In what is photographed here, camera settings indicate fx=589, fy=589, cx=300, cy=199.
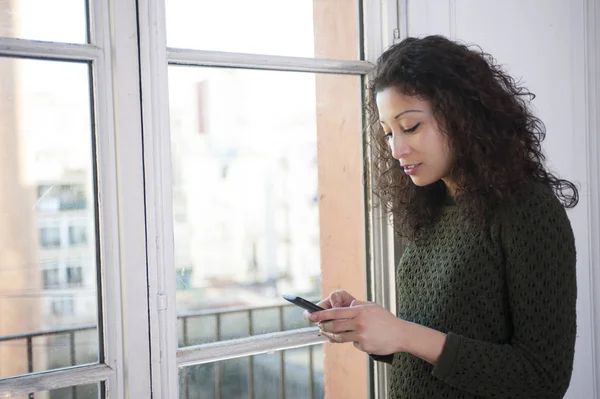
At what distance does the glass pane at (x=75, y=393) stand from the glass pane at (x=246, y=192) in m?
0.24

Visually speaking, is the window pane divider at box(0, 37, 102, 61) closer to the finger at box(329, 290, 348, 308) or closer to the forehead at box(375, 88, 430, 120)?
the forehead at box(375, 88, 430, 120)

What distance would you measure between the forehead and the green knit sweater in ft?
0.97

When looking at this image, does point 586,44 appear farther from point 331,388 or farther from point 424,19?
point 331,388

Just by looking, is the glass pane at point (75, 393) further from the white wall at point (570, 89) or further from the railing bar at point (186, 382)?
the white wall at point (570, 89)

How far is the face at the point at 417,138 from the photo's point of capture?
4.39ft

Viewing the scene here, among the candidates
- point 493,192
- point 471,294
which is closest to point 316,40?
point 493,192

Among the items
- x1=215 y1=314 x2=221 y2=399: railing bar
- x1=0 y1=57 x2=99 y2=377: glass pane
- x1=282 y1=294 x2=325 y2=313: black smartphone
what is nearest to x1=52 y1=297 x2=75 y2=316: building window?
x1=0 y1=57 x2=99 y2=377: glass pane

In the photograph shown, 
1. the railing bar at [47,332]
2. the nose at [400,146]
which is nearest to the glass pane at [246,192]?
the railing bar at [47,332]

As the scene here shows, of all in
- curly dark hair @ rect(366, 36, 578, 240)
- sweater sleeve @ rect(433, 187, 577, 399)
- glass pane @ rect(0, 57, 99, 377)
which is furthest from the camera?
glass pane @ rect(0, 57, 99, 377)

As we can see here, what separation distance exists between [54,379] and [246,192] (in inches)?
27.1

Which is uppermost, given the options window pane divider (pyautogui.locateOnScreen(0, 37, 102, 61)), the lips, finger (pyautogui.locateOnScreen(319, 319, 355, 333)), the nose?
window pane divider (pyautogui.locateOnScreen(0, 37, 102, 61))

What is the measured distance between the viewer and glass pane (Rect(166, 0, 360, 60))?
1.58 m

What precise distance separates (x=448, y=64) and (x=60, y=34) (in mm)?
927

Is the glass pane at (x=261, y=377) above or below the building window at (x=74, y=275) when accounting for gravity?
below
